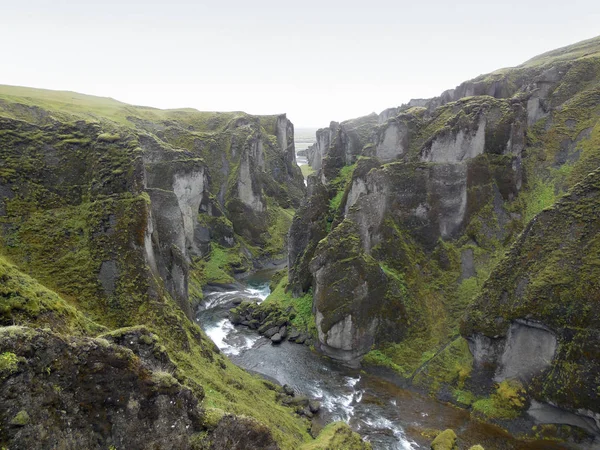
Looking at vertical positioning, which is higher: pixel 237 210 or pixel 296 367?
pixel 237 210

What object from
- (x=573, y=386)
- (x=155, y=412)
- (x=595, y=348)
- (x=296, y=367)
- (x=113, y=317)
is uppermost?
(x=155, y=412)

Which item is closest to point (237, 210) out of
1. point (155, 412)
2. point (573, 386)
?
point (573, 386)

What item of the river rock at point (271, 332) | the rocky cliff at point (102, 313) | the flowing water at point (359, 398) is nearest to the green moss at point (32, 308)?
the rocky cliff at point (102, 313)

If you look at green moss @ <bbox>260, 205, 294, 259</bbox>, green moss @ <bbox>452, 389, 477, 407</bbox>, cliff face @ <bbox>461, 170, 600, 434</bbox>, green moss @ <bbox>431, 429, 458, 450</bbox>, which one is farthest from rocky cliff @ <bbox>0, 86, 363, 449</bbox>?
green moss @ <bbox>260, 205, 294, 259</bbox>

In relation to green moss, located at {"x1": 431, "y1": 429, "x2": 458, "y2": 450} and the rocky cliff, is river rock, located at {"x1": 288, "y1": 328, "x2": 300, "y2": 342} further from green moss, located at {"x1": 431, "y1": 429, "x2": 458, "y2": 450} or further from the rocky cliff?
green moss, located at {"x1": 431, "y1": 429, "x2": 458, "y2": 450}

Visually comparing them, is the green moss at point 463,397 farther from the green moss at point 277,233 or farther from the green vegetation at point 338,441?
the green moss at point 277,233

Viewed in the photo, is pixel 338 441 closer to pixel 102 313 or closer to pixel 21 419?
pixel 102 313

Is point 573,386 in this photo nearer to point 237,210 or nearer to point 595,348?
point 595,348

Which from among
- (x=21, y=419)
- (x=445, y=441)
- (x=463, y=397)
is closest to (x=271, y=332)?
(x=463, y=397)
